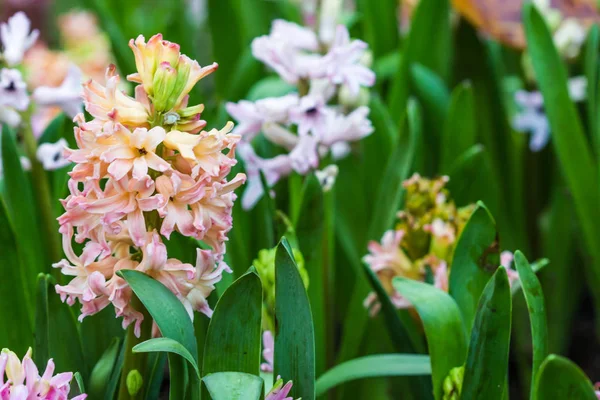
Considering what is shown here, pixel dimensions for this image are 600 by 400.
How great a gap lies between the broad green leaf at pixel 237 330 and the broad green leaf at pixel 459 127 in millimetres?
733

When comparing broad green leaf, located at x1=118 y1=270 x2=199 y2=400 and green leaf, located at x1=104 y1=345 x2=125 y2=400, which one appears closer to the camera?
broad green leaf, located at x1=118 y1=270 x2=199 y2=400

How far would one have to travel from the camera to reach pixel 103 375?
2.65ft

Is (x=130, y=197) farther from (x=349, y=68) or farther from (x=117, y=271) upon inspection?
(x=349, y=68)

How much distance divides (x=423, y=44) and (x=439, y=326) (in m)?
0.92

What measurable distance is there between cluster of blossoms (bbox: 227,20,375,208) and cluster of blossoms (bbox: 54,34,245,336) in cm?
35

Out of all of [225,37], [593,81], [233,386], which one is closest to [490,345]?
[233,386]

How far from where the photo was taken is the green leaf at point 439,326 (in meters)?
0.82

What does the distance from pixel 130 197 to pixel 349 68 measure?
51 cm

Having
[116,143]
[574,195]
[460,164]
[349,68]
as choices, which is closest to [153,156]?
[116,143]

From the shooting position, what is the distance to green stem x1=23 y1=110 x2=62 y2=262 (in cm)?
112

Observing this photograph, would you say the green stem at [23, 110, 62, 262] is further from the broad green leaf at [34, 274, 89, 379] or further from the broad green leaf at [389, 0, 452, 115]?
the broad green leaf at [389, 0, 452, 115]

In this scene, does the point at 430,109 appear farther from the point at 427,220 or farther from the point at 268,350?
the point at 268,350

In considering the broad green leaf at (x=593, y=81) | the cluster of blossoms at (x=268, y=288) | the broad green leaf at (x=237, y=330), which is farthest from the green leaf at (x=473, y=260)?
the broad green leaf at (x=593, y=81)

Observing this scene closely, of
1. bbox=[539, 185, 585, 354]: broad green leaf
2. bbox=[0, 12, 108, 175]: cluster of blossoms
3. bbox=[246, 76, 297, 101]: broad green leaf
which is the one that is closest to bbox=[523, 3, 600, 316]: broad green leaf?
bbox=[539, 185, 585, 354]: broad green leaf
